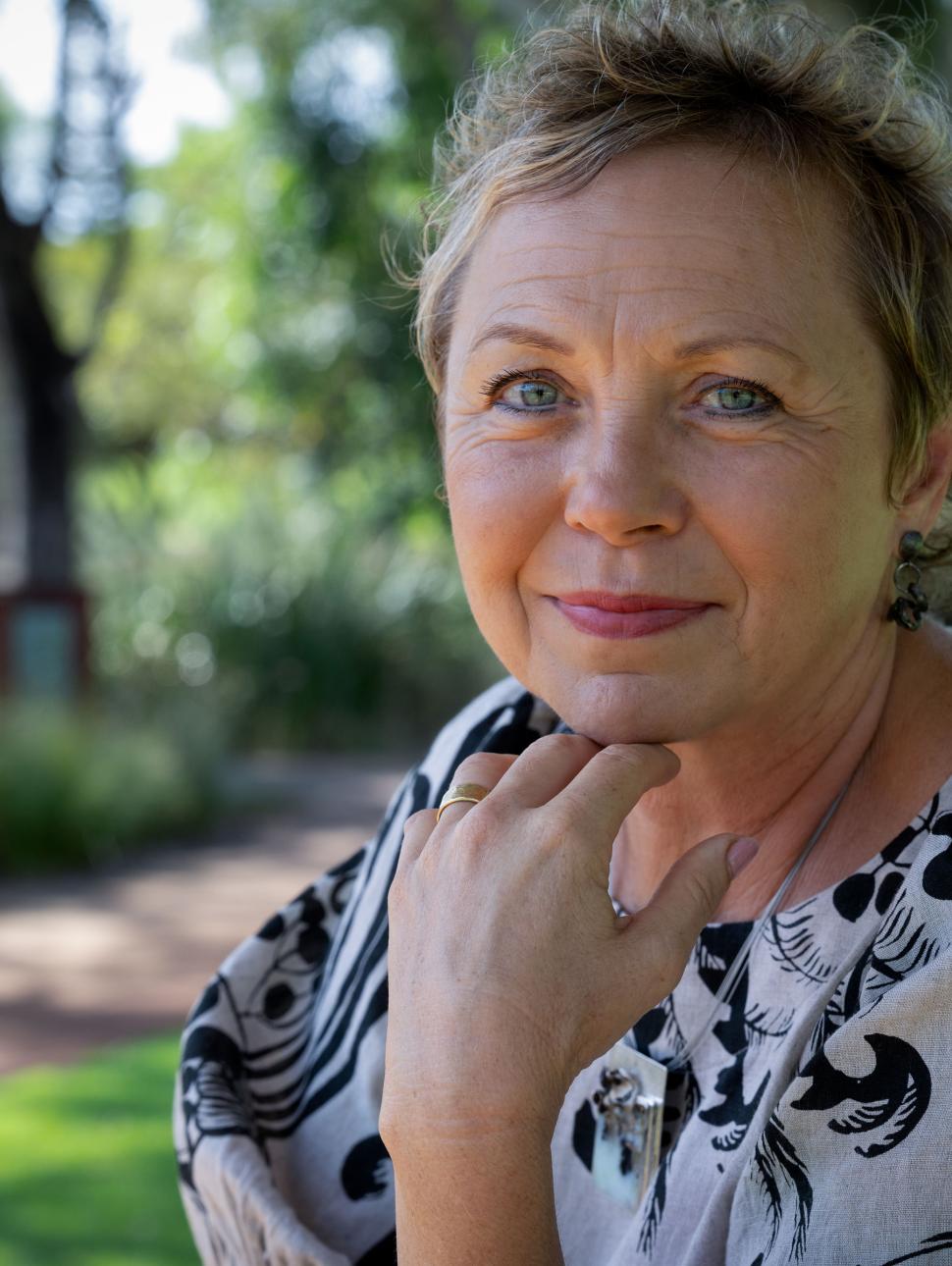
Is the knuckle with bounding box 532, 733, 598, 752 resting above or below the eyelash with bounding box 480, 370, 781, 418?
below

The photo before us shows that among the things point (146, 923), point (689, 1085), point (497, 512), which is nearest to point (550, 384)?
point (497, 512)

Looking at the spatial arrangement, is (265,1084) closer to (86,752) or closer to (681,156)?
(681,156)

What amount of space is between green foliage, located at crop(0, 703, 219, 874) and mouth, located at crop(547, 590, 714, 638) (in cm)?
718

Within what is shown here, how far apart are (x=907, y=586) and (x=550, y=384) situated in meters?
0.51

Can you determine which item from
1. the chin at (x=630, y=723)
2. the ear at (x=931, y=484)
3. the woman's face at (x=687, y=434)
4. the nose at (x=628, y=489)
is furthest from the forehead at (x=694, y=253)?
the chin at (x=630, y=723)

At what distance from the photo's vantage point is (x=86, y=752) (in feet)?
29.9

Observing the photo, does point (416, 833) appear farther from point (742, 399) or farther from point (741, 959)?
point (742, 399)

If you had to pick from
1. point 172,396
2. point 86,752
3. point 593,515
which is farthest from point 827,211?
point 172,396

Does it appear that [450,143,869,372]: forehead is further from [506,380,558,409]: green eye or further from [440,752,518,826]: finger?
[440,752,518,826]: finger

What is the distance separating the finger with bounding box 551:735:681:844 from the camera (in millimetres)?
1446

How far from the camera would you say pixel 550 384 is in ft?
5.30

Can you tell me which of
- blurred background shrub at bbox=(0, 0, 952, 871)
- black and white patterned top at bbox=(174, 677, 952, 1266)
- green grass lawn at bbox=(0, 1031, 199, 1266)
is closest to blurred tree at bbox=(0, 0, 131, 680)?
blurred background shrub at bbox=(0, 0, 952, 871)

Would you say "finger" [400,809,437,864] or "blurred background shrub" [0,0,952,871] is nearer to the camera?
"finger" [400,809,437,864]

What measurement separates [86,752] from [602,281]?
26.6 feet
